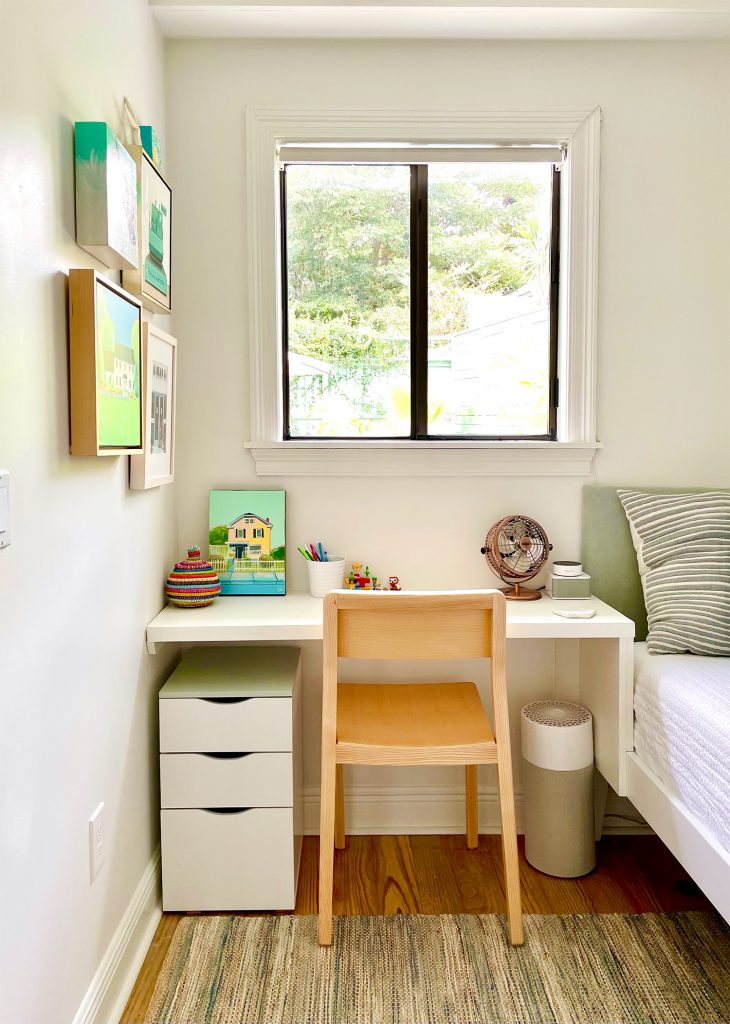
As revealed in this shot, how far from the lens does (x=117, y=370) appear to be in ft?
5.40

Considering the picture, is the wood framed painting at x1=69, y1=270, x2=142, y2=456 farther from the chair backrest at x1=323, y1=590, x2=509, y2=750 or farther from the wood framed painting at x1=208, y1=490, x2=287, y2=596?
the wood framed painting at x1=208, y1=490, x2=287, y2=596

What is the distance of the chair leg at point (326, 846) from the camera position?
192cm

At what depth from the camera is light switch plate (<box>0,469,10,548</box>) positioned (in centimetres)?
118

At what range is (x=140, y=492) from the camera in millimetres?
2027

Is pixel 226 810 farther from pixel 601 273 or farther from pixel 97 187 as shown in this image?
pixel 601 273

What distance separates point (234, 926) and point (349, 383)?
162 centimetres

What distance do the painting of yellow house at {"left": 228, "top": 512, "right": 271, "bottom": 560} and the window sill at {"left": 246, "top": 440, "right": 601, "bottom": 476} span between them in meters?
0.16

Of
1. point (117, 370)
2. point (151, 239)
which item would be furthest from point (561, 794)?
point (151, 239)

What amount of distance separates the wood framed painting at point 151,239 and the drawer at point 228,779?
122 centimetres

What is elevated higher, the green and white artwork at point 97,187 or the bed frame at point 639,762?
the green and white artwork at point 97,187

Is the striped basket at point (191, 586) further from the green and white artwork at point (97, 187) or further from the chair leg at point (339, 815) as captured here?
the green and white artwork at point (97, 187)

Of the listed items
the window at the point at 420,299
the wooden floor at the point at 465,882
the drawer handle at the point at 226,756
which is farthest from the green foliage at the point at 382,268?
the wooden floor at the point at 465,882

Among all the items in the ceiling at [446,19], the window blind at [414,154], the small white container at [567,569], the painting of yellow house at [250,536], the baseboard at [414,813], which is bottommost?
the baseboard at [414,813]

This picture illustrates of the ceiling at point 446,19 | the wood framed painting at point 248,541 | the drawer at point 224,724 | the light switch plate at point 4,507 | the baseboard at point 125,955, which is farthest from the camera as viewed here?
the wood framed painting at point 248,541
